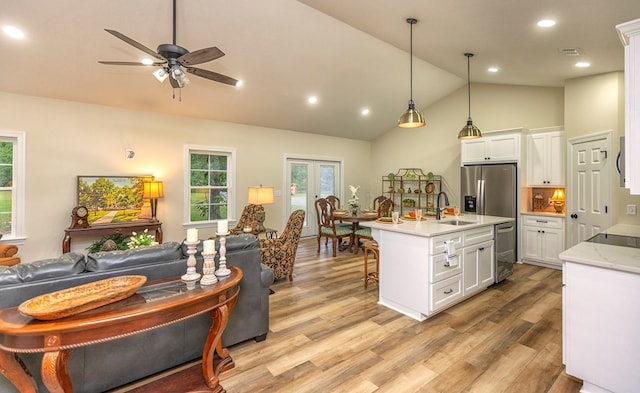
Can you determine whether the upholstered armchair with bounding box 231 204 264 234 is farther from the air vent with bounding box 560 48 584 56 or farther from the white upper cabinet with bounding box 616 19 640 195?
the air vent with bounding box 560 48 584 56

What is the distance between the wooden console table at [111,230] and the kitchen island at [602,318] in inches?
205

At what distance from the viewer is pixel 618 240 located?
256 centimetres

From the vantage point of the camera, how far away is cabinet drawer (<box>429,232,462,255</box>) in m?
2.96

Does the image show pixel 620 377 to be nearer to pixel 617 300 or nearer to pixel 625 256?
pixel 617 300

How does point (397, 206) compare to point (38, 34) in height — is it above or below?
below

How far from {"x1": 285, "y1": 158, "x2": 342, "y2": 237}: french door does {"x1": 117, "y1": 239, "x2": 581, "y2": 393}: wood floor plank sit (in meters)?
3.72

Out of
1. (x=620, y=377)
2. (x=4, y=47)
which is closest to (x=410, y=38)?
(x=620, y=377)

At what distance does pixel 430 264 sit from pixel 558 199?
3.79m

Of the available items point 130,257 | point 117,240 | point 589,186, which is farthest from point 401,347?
point 117,240

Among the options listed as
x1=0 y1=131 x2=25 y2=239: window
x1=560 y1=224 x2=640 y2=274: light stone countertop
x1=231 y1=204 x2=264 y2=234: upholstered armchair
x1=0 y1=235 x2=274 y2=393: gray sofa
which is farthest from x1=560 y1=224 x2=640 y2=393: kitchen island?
x1=0 y1=131 x2=25 y2=239: window

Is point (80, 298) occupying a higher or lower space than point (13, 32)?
lower

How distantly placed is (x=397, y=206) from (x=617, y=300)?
6106 millimetres

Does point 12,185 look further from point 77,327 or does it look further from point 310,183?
point 310,183

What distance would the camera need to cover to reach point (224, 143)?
6203 mm
